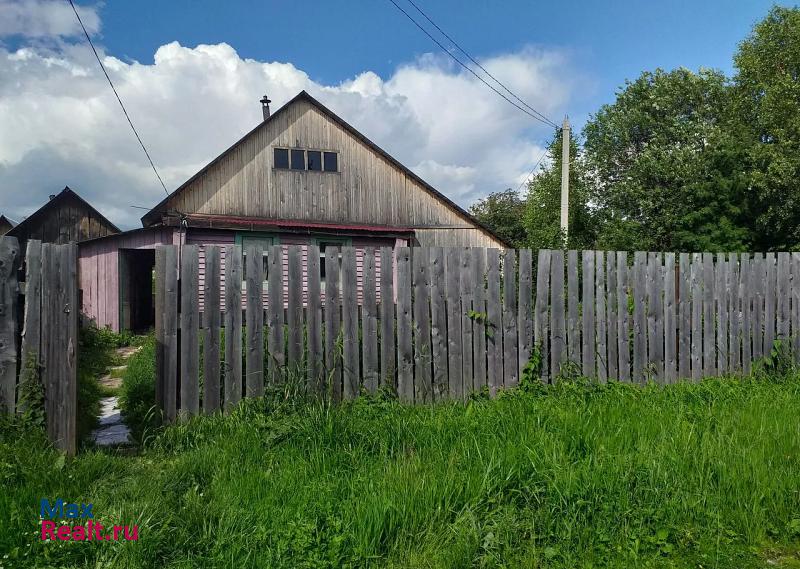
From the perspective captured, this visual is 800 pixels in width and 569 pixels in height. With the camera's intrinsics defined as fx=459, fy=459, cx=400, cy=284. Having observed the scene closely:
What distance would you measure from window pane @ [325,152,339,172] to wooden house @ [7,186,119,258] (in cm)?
1566

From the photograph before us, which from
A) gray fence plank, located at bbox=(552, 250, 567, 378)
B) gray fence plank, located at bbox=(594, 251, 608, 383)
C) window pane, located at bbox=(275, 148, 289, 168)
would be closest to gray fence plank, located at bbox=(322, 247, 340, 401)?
gray fence plank, located at bbox=(552, 250, 567, 378)

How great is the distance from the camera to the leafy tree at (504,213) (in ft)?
145

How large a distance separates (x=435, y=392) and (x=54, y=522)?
9.73 feet

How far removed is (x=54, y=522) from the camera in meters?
2.30

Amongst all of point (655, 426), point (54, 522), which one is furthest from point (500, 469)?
point (54, 522)

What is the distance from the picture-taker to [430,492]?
249 cm

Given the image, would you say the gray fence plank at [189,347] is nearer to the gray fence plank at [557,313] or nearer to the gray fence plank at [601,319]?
the gray fence plank at [557,313]

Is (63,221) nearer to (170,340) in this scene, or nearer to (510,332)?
(170,340)

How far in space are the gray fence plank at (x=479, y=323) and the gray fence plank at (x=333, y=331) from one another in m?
1.35

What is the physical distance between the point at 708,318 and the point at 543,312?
2.26 m

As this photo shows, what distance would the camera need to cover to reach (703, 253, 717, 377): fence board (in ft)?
17.8

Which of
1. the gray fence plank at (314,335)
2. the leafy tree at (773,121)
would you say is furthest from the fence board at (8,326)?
the leafy tree at (773,121)

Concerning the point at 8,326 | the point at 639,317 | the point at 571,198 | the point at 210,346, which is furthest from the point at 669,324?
the point at 571,198

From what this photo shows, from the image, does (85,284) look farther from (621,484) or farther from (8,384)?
(621,484)
